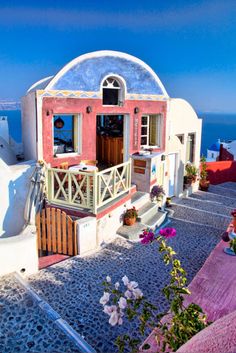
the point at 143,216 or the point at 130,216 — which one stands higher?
the point at 130,216

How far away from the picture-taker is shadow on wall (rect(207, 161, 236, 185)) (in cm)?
2383

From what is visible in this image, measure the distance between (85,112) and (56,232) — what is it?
5136 millimetres

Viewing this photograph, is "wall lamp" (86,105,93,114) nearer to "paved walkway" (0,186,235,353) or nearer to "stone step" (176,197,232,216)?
"paved walkway" (0,186,235,353)

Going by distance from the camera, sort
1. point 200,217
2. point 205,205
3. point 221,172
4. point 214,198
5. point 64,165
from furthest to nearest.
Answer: point 221,172 → point 214,198 → point 205,205 → point 200,217 → point 64,165

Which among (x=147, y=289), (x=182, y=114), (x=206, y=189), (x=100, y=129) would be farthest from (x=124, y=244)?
(x=206, y=189)

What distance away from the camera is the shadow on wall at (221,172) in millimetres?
23828

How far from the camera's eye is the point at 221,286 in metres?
7.59

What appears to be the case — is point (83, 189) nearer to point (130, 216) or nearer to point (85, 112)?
point (130, 216)

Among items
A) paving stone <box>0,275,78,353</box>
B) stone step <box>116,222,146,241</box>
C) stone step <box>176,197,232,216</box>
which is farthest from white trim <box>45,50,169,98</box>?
paving stone <box>0,275,78,353</box>

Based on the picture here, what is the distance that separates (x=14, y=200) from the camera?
1027 cm

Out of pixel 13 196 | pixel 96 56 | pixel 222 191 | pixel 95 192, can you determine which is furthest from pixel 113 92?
pixel 222 191

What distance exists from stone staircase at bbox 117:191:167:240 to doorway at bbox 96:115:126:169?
233 cm

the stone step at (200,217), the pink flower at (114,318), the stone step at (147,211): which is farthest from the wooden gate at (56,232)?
the stone step at (200,217)

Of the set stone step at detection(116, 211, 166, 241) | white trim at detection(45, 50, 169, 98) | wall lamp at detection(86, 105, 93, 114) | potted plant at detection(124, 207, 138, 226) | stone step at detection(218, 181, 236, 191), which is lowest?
stone step at detection(218, 181, 236, 191)
